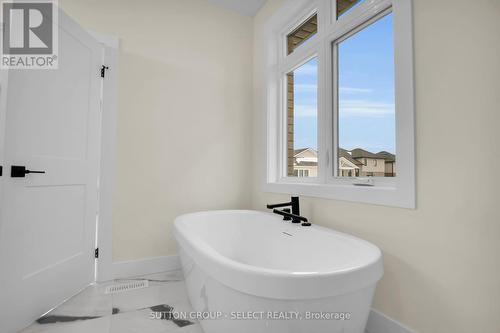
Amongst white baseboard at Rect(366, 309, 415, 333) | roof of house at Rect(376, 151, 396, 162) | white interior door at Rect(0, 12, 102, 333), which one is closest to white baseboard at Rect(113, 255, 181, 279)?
white interior door at Rect(0, 12, 102, 333)

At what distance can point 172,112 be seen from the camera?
7.98ft

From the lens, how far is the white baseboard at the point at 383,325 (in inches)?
50.4

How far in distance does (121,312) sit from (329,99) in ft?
6.66

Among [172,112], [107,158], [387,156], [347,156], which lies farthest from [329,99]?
[107,158]

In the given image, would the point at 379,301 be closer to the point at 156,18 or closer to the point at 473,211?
the point at 473,211

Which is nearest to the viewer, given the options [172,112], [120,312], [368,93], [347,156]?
[120,312]

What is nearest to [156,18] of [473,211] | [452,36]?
[452,36]

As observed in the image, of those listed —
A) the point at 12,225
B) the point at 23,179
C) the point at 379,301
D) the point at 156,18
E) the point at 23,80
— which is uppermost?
the point at 156,18

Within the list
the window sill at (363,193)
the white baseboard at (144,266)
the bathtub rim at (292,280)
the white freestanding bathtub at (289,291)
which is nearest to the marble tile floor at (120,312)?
the white baseboard at (144,266)

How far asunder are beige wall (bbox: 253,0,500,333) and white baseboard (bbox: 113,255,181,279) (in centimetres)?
177

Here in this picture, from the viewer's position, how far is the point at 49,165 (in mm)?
1660

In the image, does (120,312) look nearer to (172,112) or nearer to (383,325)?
(383,325)

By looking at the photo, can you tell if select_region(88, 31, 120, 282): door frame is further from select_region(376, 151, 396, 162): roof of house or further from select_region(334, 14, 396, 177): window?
select_region(376, 151, 396, 162): roof of house

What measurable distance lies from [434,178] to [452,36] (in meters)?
0.63
